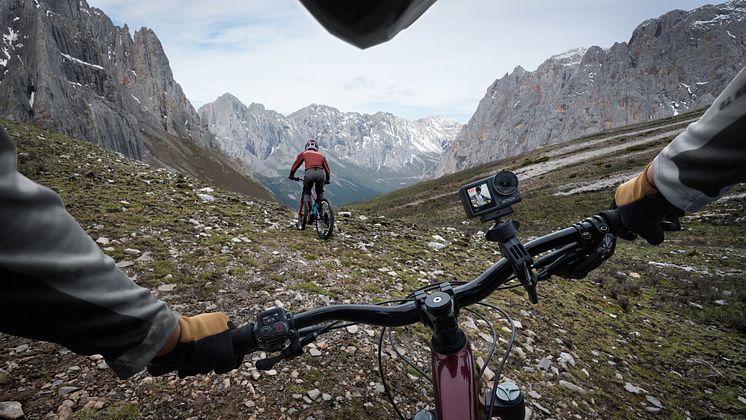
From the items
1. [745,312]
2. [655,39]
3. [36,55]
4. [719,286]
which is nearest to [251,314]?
[745,312]

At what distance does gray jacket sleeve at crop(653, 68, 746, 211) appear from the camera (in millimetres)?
1771

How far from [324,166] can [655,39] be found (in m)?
234

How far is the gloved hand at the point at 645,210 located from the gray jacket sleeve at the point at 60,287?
272 centimetres

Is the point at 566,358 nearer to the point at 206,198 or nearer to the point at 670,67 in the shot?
the point at 206,198

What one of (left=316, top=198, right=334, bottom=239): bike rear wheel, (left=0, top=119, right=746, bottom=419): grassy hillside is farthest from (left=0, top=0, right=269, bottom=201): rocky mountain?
(left=316, top=198, right=334, bottom=239): bike rear wheel

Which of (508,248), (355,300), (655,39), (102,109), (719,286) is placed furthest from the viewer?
(655,39)

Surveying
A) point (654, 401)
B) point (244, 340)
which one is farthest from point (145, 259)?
point (654, 401)

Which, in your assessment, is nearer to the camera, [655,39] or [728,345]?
[728,345]

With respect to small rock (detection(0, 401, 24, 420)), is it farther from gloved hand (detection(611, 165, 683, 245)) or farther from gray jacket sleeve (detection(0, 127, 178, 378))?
gloved hand (detection(611, 165, 683, 245))

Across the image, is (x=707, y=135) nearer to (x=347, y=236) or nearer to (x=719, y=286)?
(x=347, y=236)

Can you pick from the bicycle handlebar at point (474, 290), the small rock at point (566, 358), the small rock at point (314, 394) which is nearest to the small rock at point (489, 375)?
the small rock at point (566, 358)

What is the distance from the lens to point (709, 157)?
1866 millimetres

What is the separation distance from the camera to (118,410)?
3.18m

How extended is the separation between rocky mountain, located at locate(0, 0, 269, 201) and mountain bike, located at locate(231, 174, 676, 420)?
3449 inches
